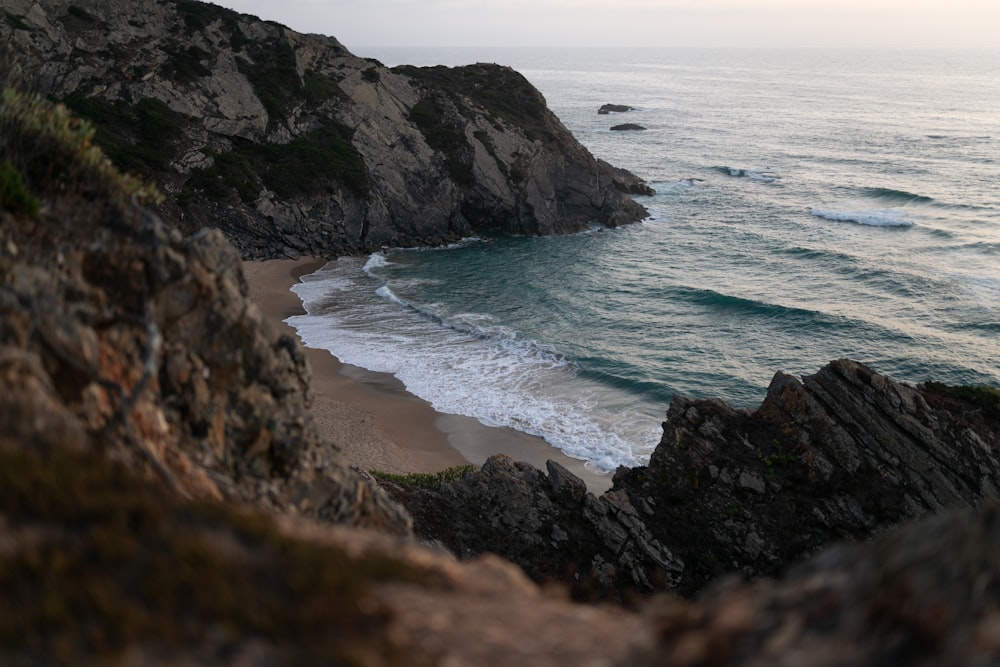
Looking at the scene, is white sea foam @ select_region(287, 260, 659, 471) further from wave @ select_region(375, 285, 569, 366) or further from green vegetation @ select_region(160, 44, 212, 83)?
green vegetation @ select_region(160, 44, 212, 83)

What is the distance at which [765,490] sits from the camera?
17.0 meters

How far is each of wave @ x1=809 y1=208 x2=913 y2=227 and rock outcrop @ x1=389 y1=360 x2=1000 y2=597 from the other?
1642 inches

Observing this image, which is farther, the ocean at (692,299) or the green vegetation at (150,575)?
the ocean at (692,299)

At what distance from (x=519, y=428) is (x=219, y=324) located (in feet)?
61.3

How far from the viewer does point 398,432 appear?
27.0 meters

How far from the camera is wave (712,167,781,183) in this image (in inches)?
2874

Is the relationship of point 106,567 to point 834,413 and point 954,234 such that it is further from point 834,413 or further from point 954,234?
point 954,234

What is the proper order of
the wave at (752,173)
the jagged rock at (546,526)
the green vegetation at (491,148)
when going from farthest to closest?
the wave at (752,173)
the green vegetation at (491,148)
the jagged rock at (546,526)

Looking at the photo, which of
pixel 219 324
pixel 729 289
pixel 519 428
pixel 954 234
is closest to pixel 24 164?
pixel 219 324

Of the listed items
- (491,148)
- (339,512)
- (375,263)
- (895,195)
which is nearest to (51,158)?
(339,512)

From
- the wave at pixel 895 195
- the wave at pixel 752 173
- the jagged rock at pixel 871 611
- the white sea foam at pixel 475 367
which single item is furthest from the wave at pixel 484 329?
the wave at pixel 752 173

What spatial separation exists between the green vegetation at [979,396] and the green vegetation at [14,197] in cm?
1982

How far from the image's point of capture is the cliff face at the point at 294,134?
162 feet

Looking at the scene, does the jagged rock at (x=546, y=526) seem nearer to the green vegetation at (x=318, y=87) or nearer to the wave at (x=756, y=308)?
the wave at (x=756, y=308)
